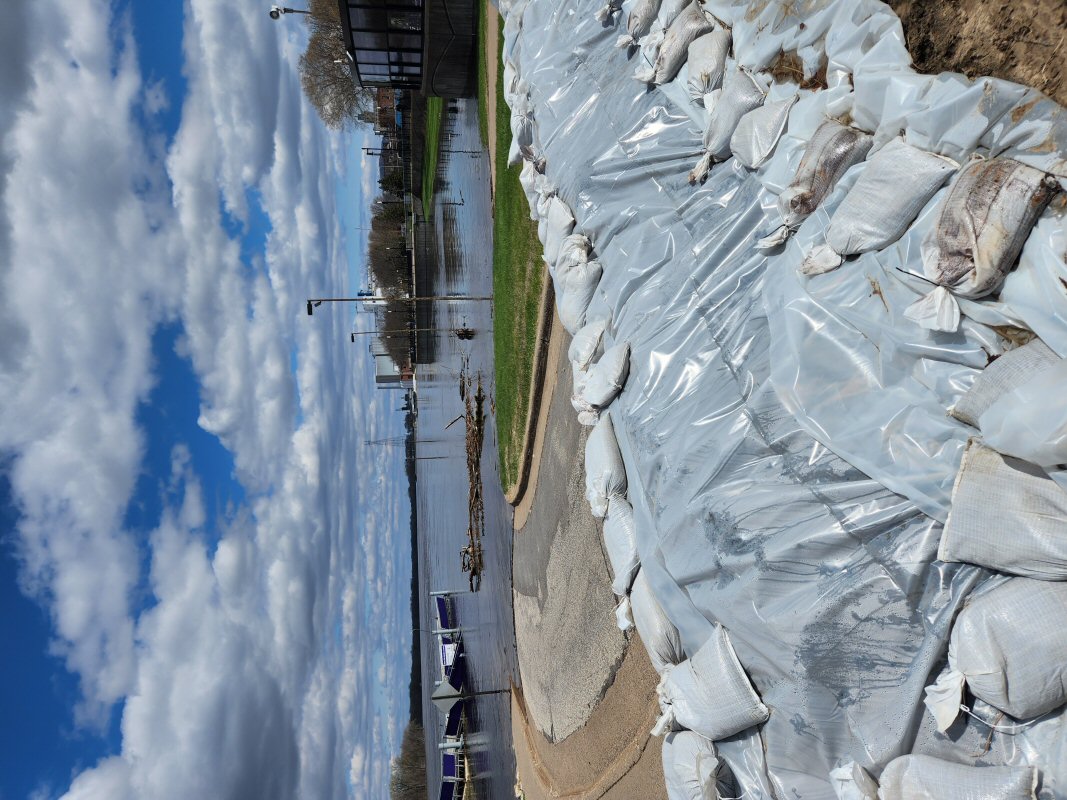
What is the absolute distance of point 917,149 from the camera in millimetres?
2721

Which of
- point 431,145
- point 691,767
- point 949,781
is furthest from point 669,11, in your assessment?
point 431,145

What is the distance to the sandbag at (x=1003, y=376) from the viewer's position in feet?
7.49

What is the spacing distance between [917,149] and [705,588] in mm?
2315

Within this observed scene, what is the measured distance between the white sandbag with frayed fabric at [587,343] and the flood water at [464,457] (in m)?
5.36

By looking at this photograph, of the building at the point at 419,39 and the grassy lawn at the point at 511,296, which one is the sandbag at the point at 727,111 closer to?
the grassy lawn at the point at 511,296

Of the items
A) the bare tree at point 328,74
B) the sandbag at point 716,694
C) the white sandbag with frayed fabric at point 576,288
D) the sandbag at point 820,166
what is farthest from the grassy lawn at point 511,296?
the bare tree at point 328,74

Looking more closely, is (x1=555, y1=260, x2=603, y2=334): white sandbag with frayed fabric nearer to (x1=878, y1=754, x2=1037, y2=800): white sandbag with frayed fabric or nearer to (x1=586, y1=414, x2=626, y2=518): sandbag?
(x1=586, y1=414, x2=626, y2=518): sandbag

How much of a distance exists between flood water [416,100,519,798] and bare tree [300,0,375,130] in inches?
478

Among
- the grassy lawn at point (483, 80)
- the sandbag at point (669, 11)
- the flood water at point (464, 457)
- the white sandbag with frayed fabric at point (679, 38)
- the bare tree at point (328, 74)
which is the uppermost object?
the bare tree at point (328, 74)

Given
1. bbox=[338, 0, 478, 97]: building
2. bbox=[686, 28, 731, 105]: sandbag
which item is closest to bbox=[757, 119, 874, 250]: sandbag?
bbox=[686, 28, 731, 105]: sandbag

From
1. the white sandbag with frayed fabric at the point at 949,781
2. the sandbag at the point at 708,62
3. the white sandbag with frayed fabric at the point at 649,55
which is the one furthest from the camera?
the white sandbag with frayed fabric at the point at 649,55

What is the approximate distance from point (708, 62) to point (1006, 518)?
126 inches

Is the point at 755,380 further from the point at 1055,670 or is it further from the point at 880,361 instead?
the point at 1055,670

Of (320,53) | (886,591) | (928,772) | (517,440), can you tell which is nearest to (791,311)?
(886,591)
